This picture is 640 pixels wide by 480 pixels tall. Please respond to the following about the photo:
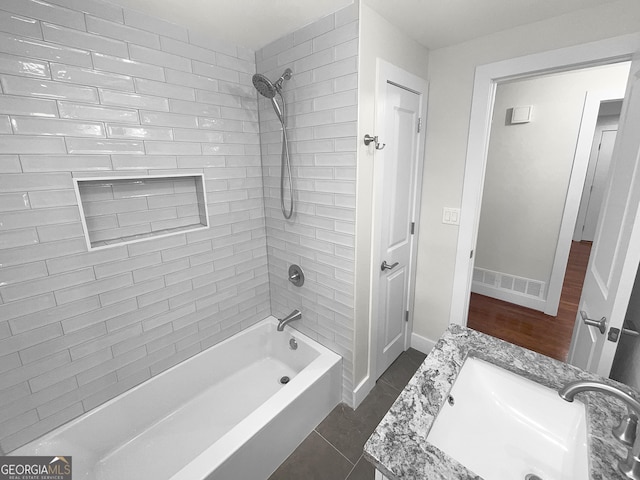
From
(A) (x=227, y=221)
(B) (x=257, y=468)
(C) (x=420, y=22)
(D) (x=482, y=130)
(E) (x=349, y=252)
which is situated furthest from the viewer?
(A) (x=227, y=221)

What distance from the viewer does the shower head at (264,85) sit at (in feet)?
5.10

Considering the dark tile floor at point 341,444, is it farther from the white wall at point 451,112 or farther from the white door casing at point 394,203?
the white wall at point 451,112

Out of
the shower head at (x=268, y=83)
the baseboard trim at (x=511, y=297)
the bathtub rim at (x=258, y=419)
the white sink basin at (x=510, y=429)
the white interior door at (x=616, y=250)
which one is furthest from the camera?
the baseboard trim at (x=511, y=297)

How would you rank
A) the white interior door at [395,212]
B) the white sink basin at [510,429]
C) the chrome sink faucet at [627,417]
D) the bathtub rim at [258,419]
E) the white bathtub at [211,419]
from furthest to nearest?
the white interior door at [395,212]
the white bathtub at [211,419]
the bathtub rim at [258,419]
the white sink basin at [510,429]
the chrome sink faucet at [627,417]

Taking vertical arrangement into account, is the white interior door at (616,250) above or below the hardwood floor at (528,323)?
above

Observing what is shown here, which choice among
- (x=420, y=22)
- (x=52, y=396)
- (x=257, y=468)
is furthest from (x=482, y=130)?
(x=52, y=396)

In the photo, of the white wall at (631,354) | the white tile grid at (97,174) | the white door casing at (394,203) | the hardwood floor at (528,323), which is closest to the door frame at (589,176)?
the hardwood floor at (528,323)

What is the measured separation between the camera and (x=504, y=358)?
1.07 metres

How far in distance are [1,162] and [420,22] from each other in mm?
2076

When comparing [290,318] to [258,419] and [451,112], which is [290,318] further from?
[451,112]

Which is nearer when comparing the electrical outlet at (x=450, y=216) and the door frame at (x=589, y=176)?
the electrical outlet at (x=450, y=216)

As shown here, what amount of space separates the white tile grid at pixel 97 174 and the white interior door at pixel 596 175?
6.18 metres

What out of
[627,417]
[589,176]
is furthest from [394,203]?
[589,176]

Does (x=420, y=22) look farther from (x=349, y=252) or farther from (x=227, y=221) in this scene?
(x=227, y=221)
